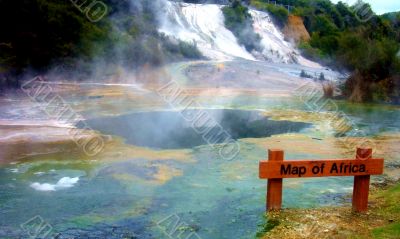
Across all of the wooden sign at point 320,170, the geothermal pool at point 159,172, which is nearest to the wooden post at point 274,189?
the wooden sign at point 320,170

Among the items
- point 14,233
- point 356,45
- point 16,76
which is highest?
point 356,45

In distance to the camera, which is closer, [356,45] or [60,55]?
[356,45]

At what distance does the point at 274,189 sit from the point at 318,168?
55 cm

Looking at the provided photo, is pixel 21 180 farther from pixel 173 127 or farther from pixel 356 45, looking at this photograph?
pixel 356 45

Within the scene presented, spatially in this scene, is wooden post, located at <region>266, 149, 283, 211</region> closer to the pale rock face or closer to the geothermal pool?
the geothermal pool

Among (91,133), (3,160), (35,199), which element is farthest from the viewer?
(91,133)

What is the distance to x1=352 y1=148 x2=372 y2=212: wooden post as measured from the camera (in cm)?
530

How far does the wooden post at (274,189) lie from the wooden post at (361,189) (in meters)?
0.88

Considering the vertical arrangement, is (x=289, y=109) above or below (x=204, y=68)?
below

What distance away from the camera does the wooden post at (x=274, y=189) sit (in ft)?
16.9

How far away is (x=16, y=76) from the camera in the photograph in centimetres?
1717

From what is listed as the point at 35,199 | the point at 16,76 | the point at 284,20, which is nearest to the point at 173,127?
the point at 35,199

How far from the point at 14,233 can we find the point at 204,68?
1858cm

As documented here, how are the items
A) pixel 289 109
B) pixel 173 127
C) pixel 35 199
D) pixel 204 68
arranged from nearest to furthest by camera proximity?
pixel 35 199 < pixel 173 127 < pixel 289 109 < pixel 204 68
